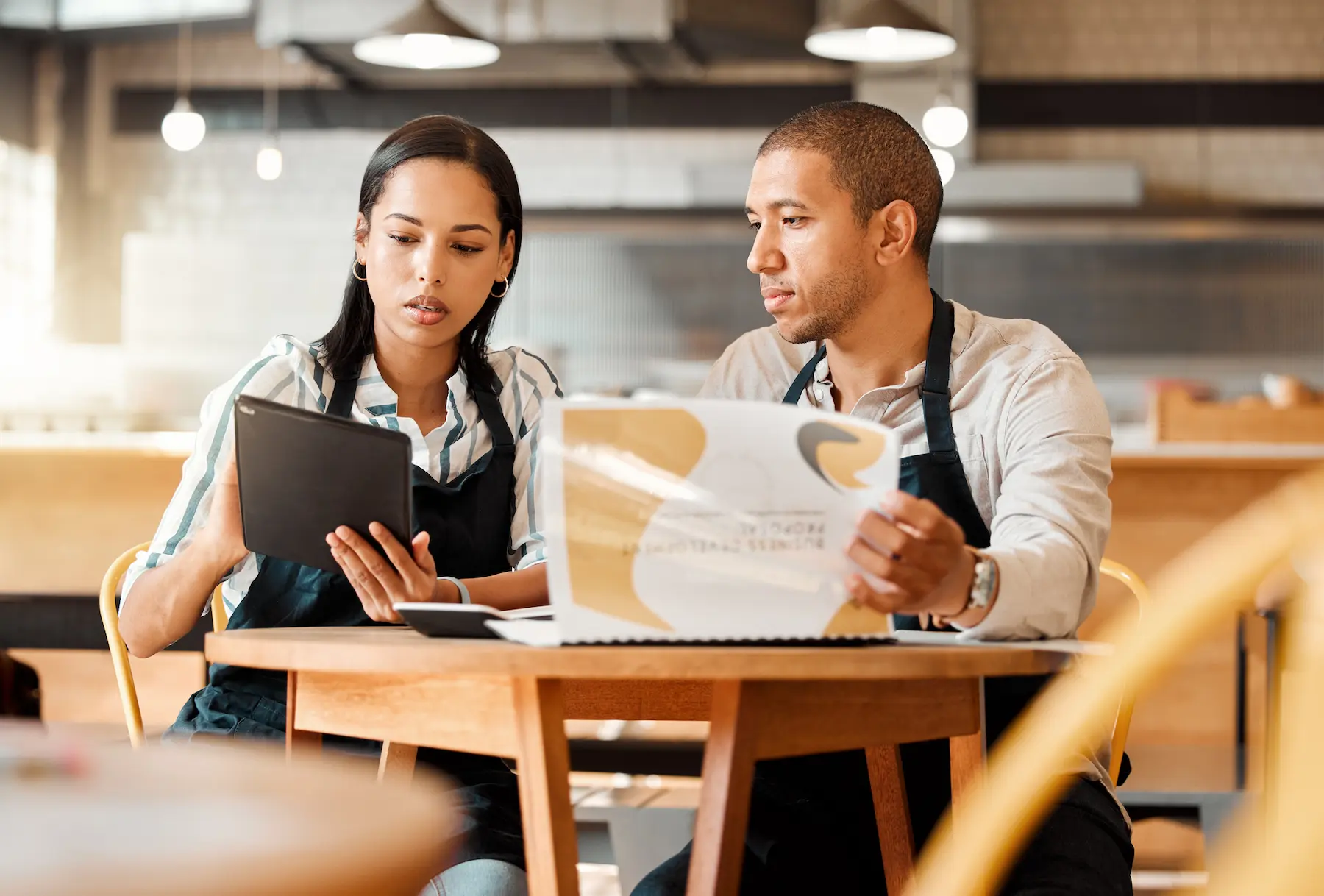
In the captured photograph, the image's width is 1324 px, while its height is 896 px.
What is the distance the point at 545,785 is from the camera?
1.02 m

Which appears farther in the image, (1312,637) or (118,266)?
(118,266)

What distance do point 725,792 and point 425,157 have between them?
1146 mm

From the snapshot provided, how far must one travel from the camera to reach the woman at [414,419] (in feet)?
5.35

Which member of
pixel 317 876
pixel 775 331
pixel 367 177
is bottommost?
pixel 317 876

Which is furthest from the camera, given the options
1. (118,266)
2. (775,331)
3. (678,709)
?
(118,266)

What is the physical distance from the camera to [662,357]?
7.24 metres

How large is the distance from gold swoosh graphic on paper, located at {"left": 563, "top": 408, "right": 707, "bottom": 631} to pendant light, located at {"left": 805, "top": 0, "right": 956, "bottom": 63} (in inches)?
155

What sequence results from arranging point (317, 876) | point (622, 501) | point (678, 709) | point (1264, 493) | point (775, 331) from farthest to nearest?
point (1264, 493), point (775, 331), point (678, 709), point (622, 501), point (317, 876)

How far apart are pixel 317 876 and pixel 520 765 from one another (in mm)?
610

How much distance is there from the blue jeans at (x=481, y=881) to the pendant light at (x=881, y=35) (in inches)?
152

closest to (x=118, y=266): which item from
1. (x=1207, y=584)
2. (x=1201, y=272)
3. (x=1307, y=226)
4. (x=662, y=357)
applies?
(x=662, y=357)

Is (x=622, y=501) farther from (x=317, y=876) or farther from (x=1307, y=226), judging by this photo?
(x=1307, y=226)

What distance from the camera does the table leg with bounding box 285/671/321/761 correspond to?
129cm

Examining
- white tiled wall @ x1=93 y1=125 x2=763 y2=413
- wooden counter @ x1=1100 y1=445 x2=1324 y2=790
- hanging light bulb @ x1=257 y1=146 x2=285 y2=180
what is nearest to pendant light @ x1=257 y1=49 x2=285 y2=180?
white tiled wall @ x1=93 y1=125 x2=763 y2=413
